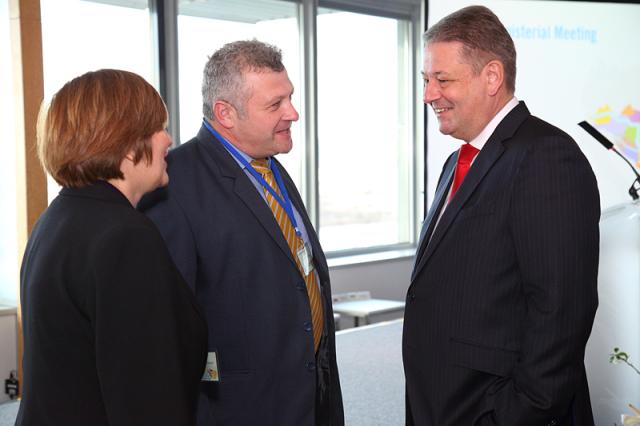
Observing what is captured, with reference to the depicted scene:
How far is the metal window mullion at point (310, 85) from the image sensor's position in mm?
6965

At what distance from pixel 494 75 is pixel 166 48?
4663 mm

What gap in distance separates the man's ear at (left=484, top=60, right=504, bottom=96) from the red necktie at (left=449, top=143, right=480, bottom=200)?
0.17 meters

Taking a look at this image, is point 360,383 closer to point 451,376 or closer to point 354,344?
point 354,344

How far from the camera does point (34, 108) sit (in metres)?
4.39

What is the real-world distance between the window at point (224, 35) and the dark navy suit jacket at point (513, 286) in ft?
14.3

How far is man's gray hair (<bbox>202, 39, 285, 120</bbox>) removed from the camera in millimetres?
1980

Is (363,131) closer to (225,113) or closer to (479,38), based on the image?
(225,113)

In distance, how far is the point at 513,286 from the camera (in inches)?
67.0

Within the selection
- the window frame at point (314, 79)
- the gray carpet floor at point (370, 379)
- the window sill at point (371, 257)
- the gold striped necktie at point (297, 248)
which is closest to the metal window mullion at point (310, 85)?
the window frame at point (314, 79)

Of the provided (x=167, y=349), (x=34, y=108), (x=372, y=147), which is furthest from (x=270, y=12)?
(x=167, y=349)

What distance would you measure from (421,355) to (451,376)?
107 mm

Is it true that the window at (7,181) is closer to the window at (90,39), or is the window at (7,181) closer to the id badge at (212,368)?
the window at (90,39)

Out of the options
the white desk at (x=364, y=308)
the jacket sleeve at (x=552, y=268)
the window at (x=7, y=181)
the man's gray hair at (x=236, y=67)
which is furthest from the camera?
the white desk at (x=364, y=308)

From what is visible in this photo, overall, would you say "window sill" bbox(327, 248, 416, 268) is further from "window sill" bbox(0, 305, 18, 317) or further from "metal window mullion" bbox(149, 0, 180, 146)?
"window sill" bbox(0, 305, 18, 317)
